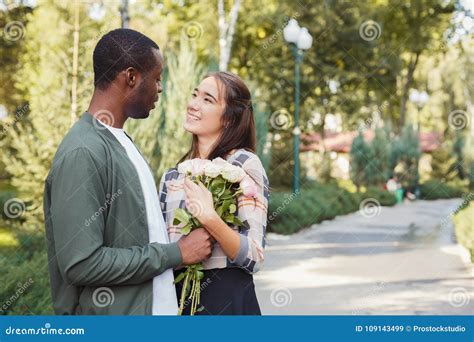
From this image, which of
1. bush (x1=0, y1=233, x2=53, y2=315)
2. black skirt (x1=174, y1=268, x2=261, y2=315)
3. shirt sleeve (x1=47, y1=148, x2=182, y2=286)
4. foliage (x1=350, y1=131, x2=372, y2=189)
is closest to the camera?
shirt sleeve (x1=47, y1=148, x2=182, y2=286)

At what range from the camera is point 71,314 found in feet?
7.50

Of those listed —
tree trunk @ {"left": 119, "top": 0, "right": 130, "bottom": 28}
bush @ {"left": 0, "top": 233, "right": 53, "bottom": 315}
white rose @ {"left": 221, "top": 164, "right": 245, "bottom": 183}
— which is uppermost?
tree trunk @ {"left": 119, "top": 0, "right": 130, "bottom": 28}

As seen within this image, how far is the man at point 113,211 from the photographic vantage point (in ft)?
6.75

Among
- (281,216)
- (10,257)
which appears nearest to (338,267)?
(281,216)

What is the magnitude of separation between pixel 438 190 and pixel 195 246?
34085mm

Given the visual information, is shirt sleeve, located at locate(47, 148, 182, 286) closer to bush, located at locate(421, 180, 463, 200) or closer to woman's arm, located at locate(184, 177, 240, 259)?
woman's arm, located at locate(184, 177, 240, 259)

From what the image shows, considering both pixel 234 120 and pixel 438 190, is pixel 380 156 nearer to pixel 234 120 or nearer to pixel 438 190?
pixel 438 190

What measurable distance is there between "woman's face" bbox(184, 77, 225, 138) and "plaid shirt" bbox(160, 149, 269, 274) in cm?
15

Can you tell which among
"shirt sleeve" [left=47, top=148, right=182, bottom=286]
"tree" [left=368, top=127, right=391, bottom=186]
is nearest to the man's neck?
"shirt sleeve" [left=47, top=148, right=182, bottom=286]

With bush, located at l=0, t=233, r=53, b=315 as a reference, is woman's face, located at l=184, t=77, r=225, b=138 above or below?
above

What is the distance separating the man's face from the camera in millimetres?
2320

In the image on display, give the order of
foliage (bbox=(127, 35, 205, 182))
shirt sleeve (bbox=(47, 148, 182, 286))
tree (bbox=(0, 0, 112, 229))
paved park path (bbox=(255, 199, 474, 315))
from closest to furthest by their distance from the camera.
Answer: shirt sleeve (bbox=(47, 148, 182, 286)) < paved park path (bbox=(255, 199, 474, 315)) < tree (bbox=(0, 0, 112, 229)) < foliage (bbox=(127, 35, 205, 182))

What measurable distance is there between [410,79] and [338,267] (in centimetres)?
2737

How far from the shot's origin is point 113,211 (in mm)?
2137
